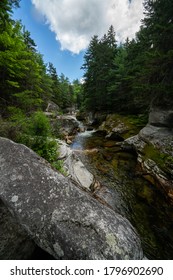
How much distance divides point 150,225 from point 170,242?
0.74 m

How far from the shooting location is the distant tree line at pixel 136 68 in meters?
9.27

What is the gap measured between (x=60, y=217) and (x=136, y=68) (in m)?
17.1

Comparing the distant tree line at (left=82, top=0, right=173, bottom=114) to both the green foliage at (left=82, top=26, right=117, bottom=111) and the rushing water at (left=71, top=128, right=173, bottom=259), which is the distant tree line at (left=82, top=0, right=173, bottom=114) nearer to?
the green foliage at (left=82, top=26, right=117, bottom=111)

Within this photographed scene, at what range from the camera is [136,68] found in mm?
15609

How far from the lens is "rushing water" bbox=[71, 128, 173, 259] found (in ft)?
14.9

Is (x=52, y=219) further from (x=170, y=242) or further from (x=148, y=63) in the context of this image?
(x=148, y=63)

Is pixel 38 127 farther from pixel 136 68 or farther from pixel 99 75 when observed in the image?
pixel 99 75

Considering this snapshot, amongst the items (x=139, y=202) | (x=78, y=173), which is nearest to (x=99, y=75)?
(x=78, y=173)

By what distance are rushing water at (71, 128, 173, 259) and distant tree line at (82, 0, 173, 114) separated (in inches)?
207

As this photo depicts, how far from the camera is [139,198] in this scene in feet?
21.3

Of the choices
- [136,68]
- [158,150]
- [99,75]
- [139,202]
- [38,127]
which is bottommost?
[139,202]

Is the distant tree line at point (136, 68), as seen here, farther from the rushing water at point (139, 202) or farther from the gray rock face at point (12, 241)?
the gray rock face at point (12, 241)

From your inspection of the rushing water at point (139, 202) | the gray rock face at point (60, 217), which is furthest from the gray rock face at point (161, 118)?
the gray rock face at point (60, 217)
